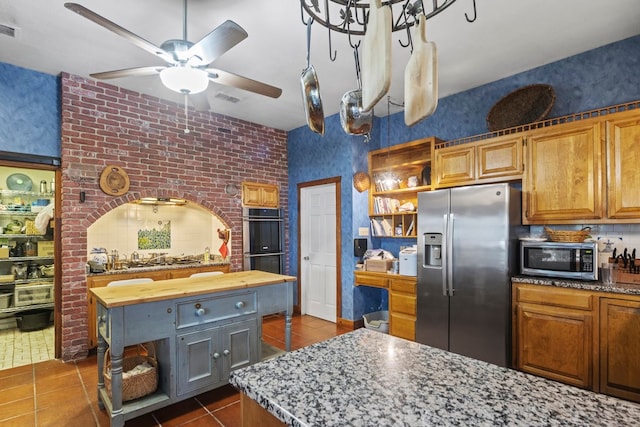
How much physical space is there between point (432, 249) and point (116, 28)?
10.2ft

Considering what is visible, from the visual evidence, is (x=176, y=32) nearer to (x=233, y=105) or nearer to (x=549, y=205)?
(x=233, y=105)

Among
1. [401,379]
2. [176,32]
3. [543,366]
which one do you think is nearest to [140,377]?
[401,379]

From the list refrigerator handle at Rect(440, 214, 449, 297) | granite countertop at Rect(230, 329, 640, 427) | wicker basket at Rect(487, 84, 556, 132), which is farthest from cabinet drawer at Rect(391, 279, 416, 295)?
granite countertop at Rect(230, 329, 640, 427)

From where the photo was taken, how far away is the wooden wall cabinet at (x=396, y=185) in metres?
Result: 4.11

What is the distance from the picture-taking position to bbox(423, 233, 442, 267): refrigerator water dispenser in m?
3.34

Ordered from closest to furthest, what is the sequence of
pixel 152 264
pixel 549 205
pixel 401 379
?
1. pixel 401 379
2. pixel 549 205
3. pixel 152 264

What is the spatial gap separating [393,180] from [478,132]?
1.14 m

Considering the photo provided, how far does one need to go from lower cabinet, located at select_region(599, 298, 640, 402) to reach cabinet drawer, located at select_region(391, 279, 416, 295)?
1.57m

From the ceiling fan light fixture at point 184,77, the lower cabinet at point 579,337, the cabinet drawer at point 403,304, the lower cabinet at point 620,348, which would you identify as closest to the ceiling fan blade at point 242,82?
the ceiling fan light fixture at point 184,77

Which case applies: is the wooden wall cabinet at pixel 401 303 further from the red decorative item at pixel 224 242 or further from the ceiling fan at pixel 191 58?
the ceiling fan at pixel 191 58

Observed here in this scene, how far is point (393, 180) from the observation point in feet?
14.3

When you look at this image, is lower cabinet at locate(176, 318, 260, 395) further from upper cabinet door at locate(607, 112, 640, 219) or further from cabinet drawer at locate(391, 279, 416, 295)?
upper cabinet door at locate(607, 112, 640, 219)

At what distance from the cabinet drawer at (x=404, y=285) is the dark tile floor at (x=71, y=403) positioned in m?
1.99

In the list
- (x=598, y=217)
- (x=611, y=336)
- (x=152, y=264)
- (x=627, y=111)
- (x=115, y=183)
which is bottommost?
(x=611, y=336)
